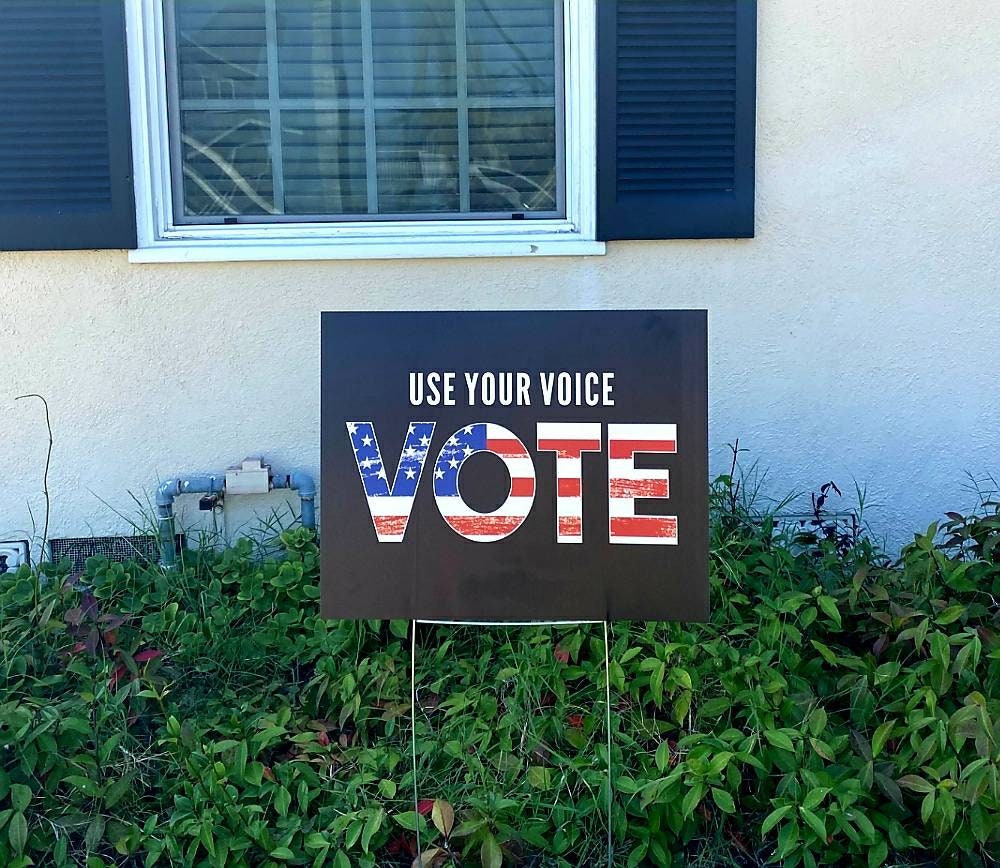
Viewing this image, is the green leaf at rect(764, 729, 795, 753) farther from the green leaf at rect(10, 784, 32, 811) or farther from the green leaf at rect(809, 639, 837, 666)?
the green leaf at rect(10, 784, 32, 811)

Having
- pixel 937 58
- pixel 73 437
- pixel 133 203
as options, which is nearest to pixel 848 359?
pixel 937 58

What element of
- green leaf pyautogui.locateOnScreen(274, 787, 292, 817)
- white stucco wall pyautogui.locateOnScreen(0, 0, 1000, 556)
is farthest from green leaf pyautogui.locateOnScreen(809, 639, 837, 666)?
green leaf pyautogui.locateOnScreen(274, 787, 292, 817)

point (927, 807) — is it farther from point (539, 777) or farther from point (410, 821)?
point (410, 821)

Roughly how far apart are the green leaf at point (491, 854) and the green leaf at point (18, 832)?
1.12 m

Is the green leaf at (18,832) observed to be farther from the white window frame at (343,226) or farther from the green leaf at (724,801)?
the white window frame at (343,226)

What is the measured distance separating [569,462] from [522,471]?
0.13m

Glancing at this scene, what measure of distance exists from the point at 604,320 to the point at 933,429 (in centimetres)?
185

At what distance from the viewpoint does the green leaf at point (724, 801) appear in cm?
246

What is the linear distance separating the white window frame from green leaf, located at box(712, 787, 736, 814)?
6.61 feet

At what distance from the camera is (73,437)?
12.4ft

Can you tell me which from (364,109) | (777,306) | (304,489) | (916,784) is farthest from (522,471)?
(364,109)

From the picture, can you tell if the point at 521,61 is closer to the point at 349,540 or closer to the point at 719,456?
the point at 719,456

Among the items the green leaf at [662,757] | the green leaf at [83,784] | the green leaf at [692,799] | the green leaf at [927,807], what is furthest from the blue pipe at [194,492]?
the green leaf at [927,807]

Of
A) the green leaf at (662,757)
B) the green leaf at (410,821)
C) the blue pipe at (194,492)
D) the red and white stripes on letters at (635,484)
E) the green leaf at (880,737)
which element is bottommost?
the green leaf at (410,821)
